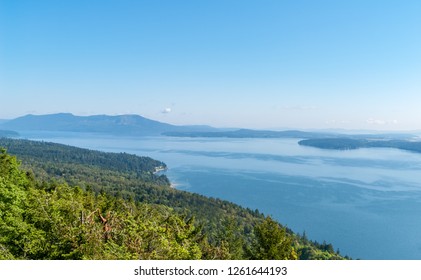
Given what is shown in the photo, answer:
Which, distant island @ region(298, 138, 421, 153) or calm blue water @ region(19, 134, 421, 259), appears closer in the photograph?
calm blue water @ region(19, 134, 421, 259)

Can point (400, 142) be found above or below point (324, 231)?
above

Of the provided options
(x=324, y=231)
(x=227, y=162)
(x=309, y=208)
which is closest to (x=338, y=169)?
(x=227, y=162)

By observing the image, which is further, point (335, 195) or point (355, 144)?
point (355, 144)

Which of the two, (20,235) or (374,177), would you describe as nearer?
(20,235)

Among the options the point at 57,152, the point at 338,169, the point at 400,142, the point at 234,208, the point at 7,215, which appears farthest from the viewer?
the point at 400,142

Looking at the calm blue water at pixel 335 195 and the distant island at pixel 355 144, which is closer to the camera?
the calm blue water at pixel 335 195

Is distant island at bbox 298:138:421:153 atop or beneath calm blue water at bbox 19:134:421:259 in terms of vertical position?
atop

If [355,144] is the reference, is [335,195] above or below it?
below

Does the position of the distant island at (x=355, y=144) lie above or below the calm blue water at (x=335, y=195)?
above
